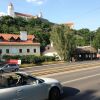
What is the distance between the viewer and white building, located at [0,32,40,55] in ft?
221

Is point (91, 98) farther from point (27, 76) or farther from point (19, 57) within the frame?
point (19, 57)

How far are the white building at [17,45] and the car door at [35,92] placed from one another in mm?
55530

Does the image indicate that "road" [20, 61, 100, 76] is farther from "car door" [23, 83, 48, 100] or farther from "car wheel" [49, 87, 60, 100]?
"car door" [23, 83, 48, 100]

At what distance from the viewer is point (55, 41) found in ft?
239

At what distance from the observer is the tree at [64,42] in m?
71.2

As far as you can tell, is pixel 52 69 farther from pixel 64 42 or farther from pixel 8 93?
pixel 64 42

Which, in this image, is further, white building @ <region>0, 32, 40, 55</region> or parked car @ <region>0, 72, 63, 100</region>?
white building @ <region>0, 32, 40, 55</region>

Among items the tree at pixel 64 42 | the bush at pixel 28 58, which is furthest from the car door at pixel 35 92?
the tree at pixel 64 42

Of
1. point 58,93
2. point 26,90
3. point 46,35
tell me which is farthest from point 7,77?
point 46,35

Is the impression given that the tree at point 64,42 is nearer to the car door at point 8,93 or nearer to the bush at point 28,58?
the bush at point 28,58

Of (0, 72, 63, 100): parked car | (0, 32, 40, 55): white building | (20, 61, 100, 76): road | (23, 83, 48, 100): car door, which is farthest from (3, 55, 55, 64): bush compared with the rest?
(23, 83, 48, 100): car door

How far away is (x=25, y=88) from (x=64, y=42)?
6133cm

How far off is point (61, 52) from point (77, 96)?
Answer: 58171 mm

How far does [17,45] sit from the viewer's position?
6962cm
